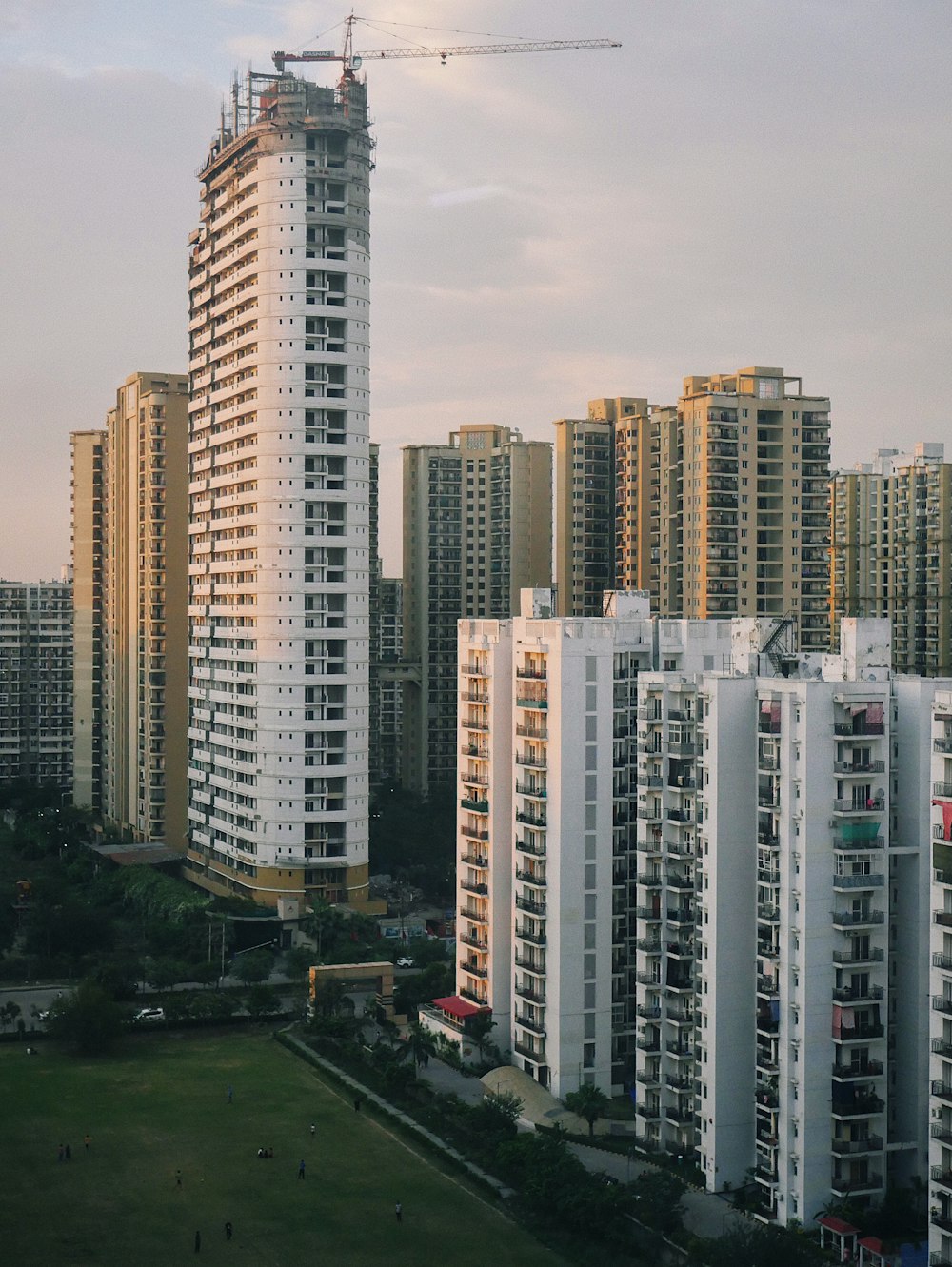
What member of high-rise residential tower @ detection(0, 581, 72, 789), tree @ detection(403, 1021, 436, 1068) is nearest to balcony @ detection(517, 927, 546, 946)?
tree @ detection(403, 1021, 436, 1068)

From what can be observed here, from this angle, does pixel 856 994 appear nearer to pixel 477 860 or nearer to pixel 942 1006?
pixel 942 1006

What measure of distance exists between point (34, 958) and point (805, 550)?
1900 inches

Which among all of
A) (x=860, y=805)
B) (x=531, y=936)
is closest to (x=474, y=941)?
(x=531, y=936)

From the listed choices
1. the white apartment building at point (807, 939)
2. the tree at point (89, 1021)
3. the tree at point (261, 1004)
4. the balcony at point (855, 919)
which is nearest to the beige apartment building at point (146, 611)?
the tree at point (261, 1004)

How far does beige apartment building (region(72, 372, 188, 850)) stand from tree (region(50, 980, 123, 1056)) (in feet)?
119

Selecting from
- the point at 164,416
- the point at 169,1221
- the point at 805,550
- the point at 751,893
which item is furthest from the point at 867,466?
the point at 169,1221

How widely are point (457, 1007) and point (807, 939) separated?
18.4m

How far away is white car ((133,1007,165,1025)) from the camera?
201ft

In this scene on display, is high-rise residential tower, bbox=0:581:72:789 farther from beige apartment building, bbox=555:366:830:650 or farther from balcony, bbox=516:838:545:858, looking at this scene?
balcony, bbox=516:838:545:858

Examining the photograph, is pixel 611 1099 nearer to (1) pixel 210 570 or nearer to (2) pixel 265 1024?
(2) pixel 265 1024

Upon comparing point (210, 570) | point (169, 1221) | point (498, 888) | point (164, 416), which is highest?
point (164, 416)

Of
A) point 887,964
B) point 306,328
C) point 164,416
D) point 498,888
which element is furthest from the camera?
point 164,416

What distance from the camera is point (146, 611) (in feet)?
313

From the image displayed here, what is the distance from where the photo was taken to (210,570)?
85.3 metres
